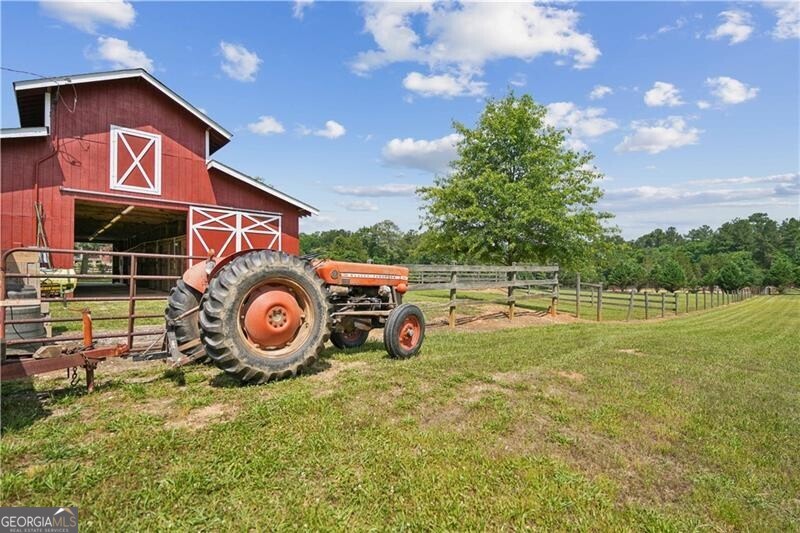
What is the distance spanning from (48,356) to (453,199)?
16.2 metres

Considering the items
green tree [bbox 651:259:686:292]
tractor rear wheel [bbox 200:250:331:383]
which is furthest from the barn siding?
green tree [bbox 651:259:686:292]

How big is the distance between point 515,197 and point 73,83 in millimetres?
14965

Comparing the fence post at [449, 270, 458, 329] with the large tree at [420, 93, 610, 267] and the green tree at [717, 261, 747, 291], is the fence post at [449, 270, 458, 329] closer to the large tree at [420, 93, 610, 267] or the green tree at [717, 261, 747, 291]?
the large tree at [420, 93, 610, 267]

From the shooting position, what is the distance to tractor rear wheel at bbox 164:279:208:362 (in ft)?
15.9

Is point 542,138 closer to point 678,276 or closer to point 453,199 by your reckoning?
point 453,199

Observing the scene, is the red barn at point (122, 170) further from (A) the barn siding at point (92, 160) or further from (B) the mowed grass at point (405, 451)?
(B) the mowed grass at point (405, 451)

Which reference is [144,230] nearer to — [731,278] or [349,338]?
[349,338]

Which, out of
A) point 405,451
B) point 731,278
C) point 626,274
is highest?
point 626,274

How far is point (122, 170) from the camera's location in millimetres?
12438

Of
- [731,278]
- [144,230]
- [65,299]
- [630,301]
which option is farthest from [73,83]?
[731,278]

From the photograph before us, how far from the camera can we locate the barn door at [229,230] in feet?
46.2

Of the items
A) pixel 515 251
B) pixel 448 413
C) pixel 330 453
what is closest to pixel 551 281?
pixel 515 251

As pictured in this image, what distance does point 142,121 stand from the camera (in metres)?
12.9

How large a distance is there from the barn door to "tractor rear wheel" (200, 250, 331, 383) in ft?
32.8
